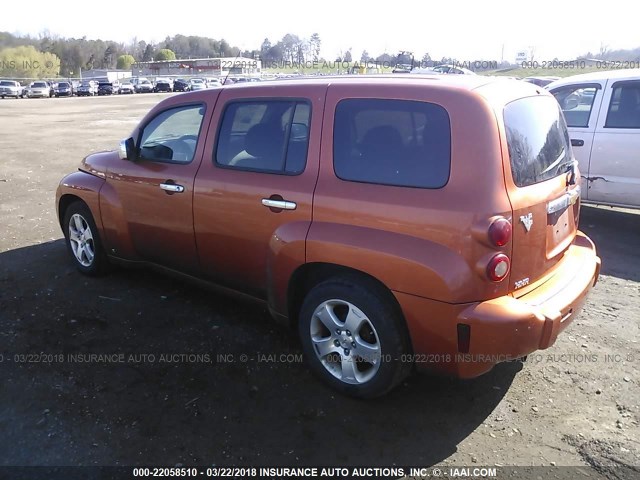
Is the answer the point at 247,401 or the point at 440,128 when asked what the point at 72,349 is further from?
the point at 440,128

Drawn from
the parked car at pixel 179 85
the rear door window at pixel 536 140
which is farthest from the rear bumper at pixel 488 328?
the parked car at pixel 179 85

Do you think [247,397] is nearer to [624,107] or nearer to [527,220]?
[527,220]

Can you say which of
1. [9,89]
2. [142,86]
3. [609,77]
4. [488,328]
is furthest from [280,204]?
[142,86]

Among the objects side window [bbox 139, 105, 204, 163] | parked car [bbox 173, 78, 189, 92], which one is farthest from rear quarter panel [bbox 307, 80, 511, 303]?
parked car [bbox 173, 78, 189, 92]

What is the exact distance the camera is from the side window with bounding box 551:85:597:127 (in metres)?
7.09

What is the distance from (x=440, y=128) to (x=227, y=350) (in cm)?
218

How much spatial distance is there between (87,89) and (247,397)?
58465mm

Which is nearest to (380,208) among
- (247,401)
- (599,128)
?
(247,401)

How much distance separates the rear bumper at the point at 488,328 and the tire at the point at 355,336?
4.8 inches

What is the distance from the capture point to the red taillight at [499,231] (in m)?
2.74

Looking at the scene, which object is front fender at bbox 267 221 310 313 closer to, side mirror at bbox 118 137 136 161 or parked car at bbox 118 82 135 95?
side mirror at bbox 118 137 136 161

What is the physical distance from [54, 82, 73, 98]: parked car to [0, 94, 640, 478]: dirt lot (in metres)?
54.5

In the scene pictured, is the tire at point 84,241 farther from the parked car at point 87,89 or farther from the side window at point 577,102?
the parked car at point 87,89

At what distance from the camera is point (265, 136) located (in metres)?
3.74
